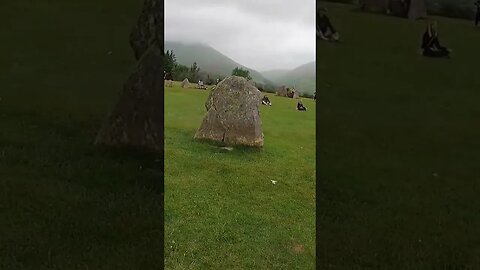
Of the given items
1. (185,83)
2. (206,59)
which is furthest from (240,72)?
(185,83)

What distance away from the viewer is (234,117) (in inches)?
182

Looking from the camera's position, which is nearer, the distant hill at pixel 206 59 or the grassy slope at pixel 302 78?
the distant hill at pixel 206 59

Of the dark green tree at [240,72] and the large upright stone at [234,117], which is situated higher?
the dark green tree at [240,72]

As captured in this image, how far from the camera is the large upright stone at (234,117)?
15.1 ft
